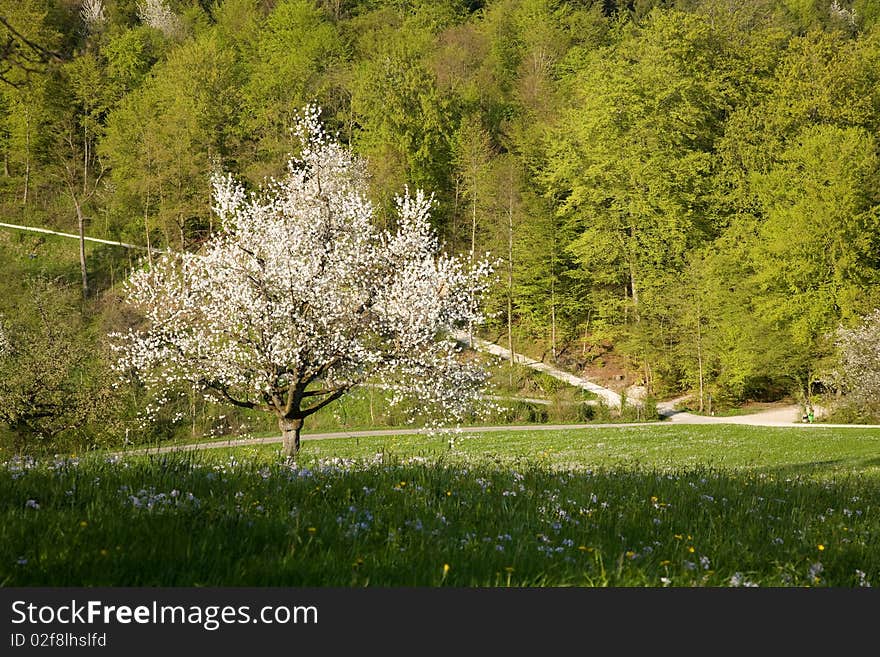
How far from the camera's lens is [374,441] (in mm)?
27484

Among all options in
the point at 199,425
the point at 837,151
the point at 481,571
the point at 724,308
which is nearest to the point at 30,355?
the point at 199,425

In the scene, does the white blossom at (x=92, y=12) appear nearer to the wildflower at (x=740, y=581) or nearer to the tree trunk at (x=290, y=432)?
the tree trunk at (x=290, y=432)

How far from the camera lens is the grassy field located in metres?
3.56

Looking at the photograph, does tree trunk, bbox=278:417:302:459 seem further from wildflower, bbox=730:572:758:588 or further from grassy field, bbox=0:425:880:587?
wildflower, bbox=730:572:758:588

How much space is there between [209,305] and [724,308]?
29.6 metres

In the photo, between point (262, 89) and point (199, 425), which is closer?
point (199, 425)

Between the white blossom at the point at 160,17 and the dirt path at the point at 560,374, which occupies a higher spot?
the white blossom at the point at 160,17

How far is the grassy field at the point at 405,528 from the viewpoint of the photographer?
3.56m

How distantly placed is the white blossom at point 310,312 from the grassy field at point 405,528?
25.8 feet

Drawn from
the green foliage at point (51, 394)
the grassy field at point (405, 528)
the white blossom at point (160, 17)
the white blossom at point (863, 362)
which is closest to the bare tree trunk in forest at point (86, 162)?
the white blossom at point (160, 17)

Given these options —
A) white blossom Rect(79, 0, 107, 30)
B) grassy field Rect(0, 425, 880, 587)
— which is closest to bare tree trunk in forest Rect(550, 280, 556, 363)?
grassy field Rect(0, 425, 880, 587)

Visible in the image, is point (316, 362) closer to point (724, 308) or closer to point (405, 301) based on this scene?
point (405, 301)

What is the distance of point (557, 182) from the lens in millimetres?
52031

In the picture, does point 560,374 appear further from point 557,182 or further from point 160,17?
point 160,17
